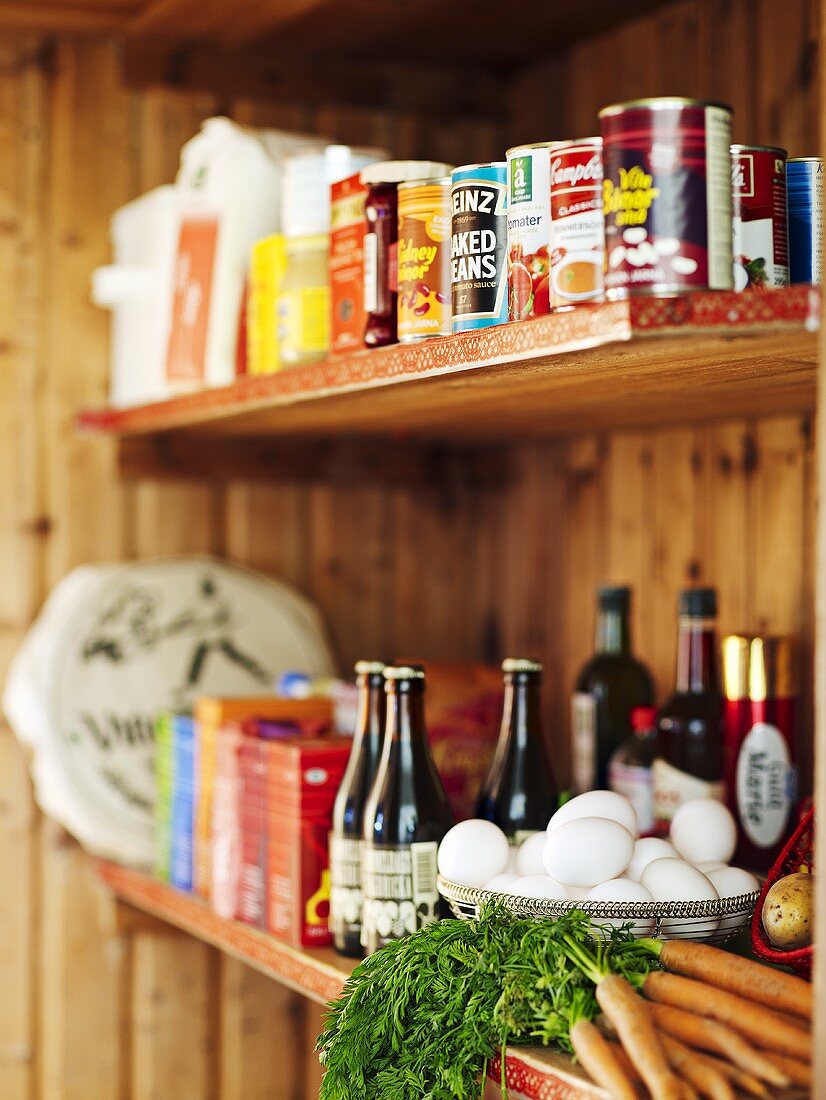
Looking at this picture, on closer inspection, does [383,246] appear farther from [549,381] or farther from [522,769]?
[522,769]

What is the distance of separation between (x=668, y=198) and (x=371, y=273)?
1.36ft

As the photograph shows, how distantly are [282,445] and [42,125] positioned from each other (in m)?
0.57

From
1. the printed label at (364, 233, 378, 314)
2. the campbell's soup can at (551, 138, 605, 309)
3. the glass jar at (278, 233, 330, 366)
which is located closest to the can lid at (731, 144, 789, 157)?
the campbell's soup can at (551, 138, 605, 309)

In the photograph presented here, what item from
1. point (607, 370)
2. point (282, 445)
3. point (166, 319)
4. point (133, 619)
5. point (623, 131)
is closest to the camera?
point (623, 131)

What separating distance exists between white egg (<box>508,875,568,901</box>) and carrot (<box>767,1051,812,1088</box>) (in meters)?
0.23

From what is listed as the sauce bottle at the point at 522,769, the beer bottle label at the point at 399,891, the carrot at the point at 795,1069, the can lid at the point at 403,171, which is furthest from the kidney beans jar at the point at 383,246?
the carrot at the point at 795,1069

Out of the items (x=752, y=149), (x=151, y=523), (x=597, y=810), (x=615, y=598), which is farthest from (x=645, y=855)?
(x=151, y=523)

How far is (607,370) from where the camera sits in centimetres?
121

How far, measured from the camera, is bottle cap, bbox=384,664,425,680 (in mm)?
1355

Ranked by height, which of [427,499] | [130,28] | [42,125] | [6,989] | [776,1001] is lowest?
[6,989]

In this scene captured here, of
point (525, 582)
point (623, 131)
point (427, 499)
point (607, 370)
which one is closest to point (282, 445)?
point (427, 499)

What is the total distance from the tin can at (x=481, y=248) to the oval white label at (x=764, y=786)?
600 mm

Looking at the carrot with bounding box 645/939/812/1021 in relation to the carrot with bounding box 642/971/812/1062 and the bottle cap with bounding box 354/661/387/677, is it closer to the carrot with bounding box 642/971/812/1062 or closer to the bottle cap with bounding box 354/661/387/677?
the carrot with bounding box 642/971/812/1062

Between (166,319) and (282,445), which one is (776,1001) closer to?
(166,319)
